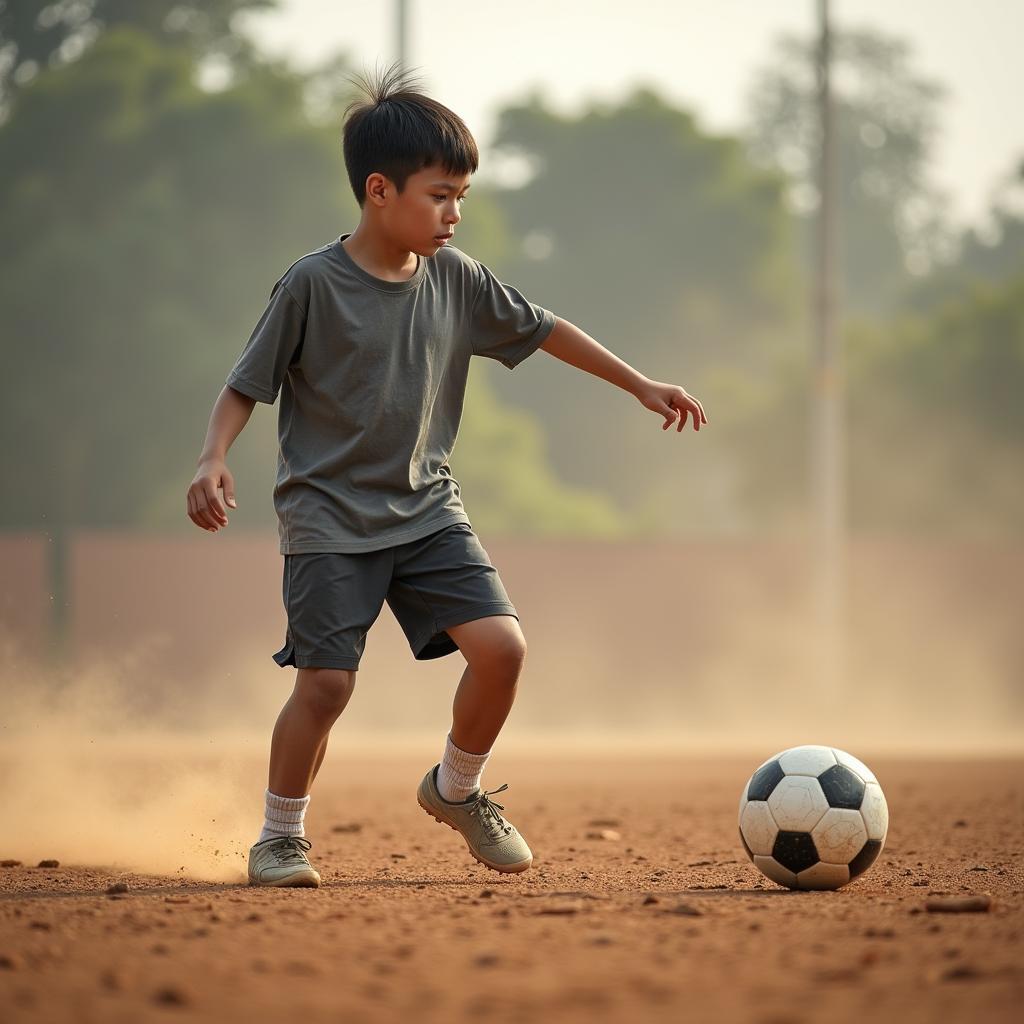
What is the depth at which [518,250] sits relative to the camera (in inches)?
1312

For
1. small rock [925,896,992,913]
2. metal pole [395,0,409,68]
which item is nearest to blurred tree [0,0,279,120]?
metal pole [395,0,409,68]

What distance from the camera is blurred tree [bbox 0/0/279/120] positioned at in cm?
Result: 2312

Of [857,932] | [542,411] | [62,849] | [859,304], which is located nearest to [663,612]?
[62,849]

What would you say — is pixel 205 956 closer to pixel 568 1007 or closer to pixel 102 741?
pixel 568 1007

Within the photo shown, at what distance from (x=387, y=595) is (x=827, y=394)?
1127 centimetres

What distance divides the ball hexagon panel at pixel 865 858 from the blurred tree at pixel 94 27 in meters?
20.1

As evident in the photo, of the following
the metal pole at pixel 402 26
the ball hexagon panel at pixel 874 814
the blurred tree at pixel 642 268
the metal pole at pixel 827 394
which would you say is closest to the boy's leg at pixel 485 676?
the ball hexagon panel at pixel 874 814

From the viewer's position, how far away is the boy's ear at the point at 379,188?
161 inches

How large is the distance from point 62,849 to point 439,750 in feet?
24.1

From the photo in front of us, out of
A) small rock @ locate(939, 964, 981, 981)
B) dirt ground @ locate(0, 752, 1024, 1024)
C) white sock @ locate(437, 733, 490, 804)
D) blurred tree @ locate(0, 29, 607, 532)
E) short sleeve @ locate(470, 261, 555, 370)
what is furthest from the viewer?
blurred tree @ locate(0, 29, 607, 532)

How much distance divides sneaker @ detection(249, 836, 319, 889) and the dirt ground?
0.30ft

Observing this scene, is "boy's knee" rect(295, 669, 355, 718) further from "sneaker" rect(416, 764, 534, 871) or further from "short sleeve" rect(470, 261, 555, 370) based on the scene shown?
"short sleeve" rect(470, 261, 555, 370)

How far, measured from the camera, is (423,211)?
4059 mm

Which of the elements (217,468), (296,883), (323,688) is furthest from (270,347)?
(296,883)
